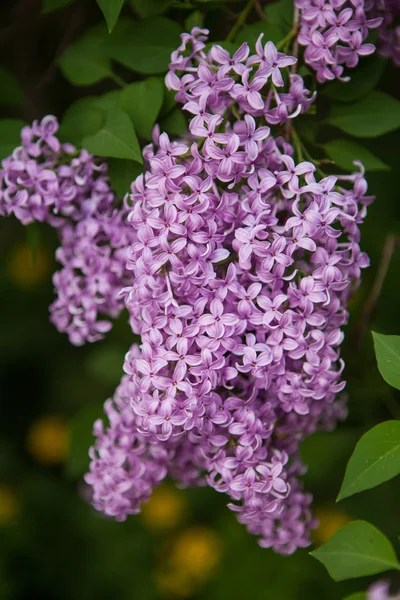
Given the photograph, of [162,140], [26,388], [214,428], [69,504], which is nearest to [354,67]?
[162,140]

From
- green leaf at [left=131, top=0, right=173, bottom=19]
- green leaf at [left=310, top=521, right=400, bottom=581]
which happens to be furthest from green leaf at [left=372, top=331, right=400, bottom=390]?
green leaf at [left=131, top=0, right=173, bottom=19]

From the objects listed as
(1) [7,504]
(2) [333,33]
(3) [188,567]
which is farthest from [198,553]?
(2) [333,33]

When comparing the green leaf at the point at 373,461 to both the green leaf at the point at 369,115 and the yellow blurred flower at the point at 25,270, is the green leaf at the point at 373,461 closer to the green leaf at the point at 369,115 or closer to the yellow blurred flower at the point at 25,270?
the green leaf at the point at 369,115

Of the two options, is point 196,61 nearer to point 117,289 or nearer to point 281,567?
point 117,289

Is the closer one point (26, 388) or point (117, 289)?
point (117, 289)

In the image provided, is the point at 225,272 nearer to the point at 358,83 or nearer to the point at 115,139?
the point at 115,139

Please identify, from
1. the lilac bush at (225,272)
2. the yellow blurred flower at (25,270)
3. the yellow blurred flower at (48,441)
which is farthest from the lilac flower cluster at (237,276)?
the yellow blurred flower at (25,270)
